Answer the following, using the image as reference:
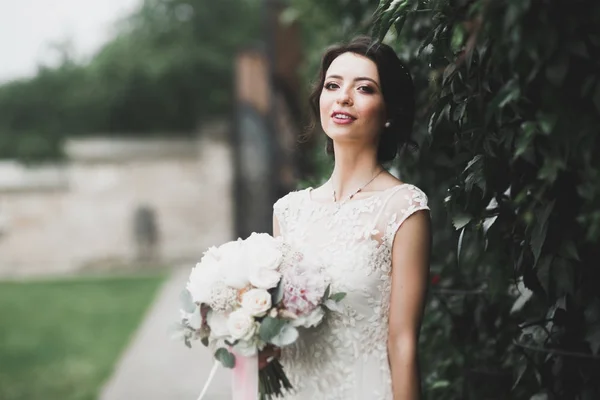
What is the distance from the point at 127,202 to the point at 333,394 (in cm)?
1668

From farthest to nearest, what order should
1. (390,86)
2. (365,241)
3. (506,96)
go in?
(390,86) < (365,241) < (506,96)

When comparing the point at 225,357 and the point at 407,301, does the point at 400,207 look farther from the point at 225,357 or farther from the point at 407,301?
the point at 225,357

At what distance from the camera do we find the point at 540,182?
72.0 inches

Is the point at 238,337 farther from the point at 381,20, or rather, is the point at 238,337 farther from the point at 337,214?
the point at 381,20

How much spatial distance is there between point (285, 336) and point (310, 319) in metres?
0.08

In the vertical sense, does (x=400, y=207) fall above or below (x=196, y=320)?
above

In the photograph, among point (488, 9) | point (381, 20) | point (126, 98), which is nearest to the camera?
point (488, 9)

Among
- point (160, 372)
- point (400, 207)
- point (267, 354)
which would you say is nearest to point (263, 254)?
point (267, 354)

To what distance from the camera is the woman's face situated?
2.37 metres

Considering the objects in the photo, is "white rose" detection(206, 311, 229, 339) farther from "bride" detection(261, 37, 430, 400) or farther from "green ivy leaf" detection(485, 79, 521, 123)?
"green ivy leaf" detection(485, 79, 521, 123)

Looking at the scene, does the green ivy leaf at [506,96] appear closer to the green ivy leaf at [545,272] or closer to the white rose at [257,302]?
the green ivy leaf at [545,272]

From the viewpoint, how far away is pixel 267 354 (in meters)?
2.24

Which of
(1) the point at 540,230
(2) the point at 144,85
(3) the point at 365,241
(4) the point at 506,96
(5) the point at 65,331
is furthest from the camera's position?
(2) the point at 144,85

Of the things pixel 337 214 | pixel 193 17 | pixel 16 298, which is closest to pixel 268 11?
pixel 16 298
